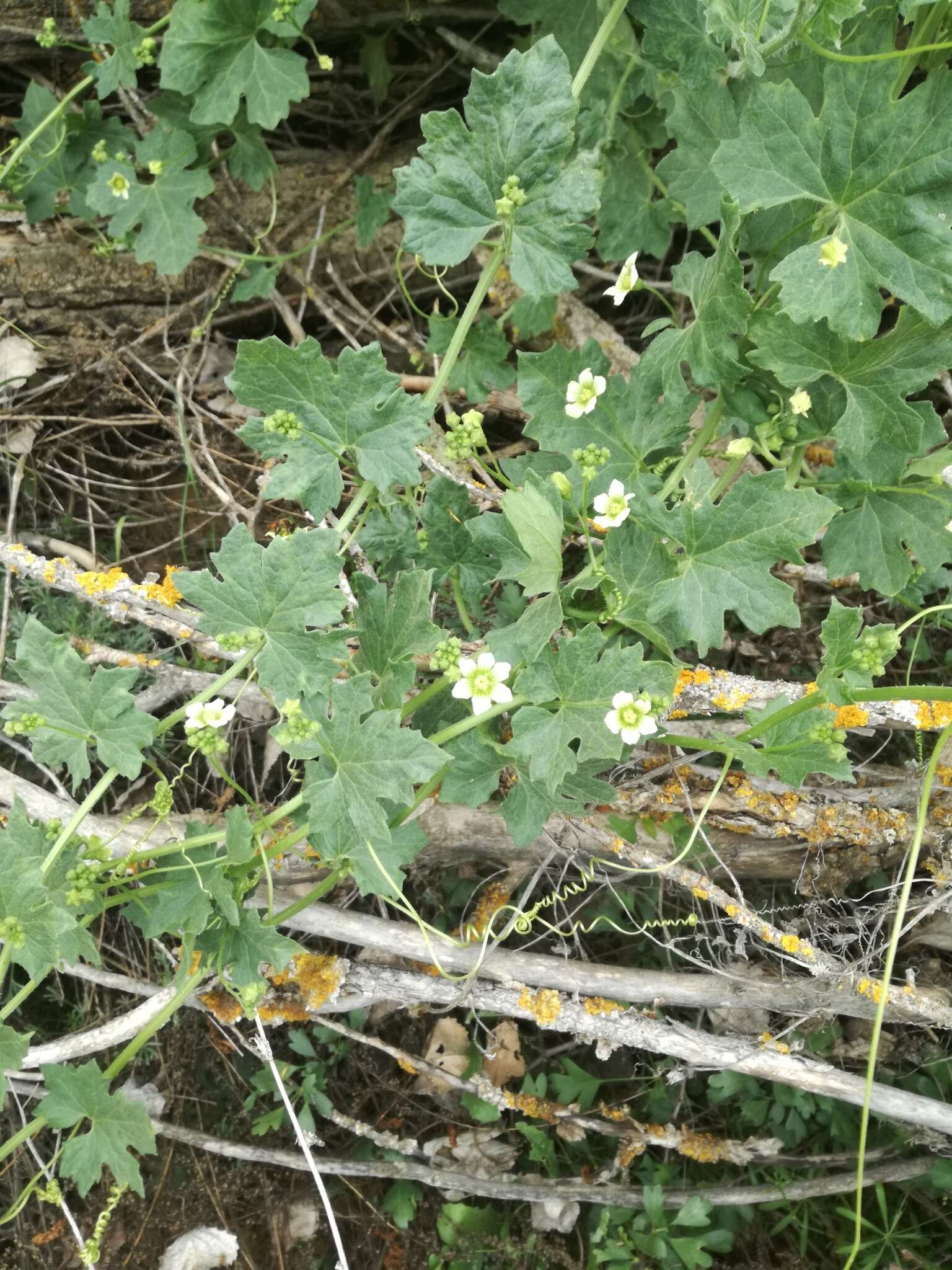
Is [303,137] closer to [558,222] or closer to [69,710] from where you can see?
[558,222]

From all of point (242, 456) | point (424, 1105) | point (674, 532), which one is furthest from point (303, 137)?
point (424, 1105)

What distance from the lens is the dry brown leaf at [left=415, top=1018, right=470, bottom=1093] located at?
9.50 ft

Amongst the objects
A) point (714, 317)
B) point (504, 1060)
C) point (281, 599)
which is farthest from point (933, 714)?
point (504, 1060)

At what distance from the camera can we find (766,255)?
2021 mm

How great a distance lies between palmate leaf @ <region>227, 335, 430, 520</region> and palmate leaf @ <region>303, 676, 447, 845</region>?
0.45m

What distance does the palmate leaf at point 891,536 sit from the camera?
2145mm

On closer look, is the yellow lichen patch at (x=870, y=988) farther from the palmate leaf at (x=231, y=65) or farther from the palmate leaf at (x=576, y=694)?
the palmate leaf at (x=231, y=65)

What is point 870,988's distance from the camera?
2328 mm

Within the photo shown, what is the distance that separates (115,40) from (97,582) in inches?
60.4

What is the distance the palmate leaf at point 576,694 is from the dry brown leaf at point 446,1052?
4.52ft

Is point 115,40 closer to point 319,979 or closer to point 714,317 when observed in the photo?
point 714,317

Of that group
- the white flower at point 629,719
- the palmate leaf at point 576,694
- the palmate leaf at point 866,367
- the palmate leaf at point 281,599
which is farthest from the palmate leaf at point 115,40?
the white flower at point 629,719

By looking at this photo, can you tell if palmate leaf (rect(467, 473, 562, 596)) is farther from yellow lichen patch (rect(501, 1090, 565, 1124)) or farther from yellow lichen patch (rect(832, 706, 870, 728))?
yellow lichen patch (rect(501, 1090, 565, 1124))

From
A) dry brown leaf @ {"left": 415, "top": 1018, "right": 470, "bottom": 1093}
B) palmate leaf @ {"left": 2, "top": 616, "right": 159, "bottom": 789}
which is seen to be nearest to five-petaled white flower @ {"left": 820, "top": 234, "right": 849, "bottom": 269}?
palmate leaf @ {"left": 2, "top": 616, "right": 159, "bottom": 789}
